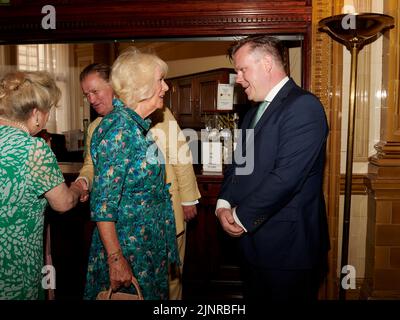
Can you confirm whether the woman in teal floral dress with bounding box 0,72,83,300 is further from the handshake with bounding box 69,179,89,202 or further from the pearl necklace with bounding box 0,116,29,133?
the handshake with bounding box 69,179,89,202

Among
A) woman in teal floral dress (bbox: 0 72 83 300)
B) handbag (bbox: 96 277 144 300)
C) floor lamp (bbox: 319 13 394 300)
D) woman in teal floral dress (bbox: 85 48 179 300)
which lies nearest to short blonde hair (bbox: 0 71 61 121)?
woman in teal floral dress (bbox: 0 72 83 300)

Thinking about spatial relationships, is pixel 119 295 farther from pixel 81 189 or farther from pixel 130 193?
pixel 81 189

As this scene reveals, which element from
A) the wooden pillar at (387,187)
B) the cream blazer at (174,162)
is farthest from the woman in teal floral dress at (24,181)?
the wooden pillar at (387,187)

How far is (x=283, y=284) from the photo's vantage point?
6.11 feet

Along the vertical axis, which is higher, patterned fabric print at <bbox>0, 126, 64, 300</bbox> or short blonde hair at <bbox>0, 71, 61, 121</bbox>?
short blonde hair at <bbox>0, 71, 61, 121</bbox>

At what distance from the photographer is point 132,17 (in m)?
3.18

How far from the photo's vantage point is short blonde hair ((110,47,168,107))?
1.78m

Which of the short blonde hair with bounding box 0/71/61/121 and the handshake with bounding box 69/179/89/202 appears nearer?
the short blonde hair with bounding box 0/71/61/121

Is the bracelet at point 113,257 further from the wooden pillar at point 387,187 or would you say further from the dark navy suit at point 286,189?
the wooden pillar at point 387,187

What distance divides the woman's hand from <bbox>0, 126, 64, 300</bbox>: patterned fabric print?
12.4 inches

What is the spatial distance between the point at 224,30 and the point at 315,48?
26.5 inches

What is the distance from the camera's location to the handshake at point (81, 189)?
185cm

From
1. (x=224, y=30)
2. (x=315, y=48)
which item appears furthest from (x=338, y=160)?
(x=224, y=30)

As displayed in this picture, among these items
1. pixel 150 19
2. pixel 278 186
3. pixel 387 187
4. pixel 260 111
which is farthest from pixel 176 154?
pixel 387 187
